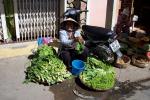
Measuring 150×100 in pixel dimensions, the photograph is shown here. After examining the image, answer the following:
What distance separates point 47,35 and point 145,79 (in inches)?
134

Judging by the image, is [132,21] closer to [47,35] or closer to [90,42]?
[90,42]

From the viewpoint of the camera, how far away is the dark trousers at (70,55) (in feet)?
19.7

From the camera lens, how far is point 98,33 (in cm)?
620

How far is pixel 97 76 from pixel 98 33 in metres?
1.20

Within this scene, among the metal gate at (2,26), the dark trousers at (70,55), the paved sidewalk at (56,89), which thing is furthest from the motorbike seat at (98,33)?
the metal gate at (2,26)

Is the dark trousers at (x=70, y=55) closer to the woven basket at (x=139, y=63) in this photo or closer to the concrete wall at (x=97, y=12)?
the woven basket at (x=139, y=63)

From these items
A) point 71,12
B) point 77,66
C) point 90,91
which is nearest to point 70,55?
point 77,66

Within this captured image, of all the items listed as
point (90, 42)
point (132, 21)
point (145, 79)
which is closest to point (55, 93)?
point (90, 42)

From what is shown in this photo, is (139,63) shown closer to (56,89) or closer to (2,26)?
(56,89)

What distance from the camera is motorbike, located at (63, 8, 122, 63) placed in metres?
6.13

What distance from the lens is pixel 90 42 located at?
6.39 metres

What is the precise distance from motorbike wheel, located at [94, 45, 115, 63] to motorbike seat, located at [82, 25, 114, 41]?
24cm

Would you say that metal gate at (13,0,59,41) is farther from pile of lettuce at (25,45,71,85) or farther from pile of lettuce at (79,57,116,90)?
pile of lettuce at (79,57,116,90)

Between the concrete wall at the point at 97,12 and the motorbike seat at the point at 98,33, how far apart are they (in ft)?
4.05
